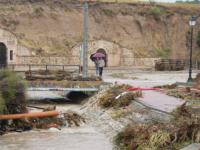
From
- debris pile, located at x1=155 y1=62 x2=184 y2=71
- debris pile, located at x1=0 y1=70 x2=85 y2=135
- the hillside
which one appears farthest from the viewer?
the hillside

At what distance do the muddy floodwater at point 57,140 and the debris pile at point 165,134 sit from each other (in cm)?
123

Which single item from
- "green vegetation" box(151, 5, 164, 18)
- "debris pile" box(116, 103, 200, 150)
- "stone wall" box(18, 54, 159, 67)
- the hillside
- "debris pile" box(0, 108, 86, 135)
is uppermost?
"green vegetation" box(151, 5, 164, 18)

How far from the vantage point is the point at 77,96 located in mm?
22203

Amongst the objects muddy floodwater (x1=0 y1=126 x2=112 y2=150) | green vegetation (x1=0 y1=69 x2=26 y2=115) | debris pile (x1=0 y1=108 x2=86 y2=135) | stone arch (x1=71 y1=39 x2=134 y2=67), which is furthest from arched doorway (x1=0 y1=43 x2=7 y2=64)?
muddy floodwater (x1=0 y1=126 x2=112 y2=150)

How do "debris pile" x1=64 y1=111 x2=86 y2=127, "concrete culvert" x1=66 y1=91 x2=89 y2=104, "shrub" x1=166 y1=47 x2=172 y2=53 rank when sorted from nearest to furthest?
"debris pile" x1=64 y1=111 x2=86 y2=127, "concrete culvert" x1=66 y1=91 x2=89 y2=104, "shrub" x1=166 y1=47 x2=172 y2=53

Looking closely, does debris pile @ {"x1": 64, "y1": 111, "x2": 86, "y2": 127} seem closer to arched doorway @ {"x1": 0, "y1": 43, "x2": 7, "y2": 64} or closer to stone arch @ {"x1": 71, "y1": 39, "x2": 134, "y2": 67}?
arched doorway @ {"x1": 0, "y1": 43, "x2": 7, "y2": 64}

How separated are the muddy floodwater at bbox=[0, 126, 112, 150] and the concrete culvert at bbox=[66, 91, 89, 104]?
26.8ft

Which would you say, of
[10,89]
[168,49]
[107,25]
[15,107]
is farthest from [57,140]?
[168,49]

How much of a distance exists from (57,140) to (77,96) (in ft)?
36.4

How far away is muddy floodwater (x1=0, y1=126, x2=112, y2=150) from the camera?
1033 centimetres

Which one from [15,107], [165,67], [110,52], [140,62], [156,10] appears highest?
[156,10]

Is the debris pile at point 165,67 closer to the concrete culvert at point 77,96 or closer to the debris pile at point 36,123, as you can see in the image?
the concrete culvert at point 77,96

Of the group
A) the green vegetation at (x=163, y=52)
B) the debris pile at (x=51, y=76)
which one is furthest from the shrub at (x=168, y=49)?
the debris pile at (x=51, y=76)

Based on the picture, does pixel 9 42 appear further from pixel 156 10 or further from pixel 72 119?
pixel 156 10
